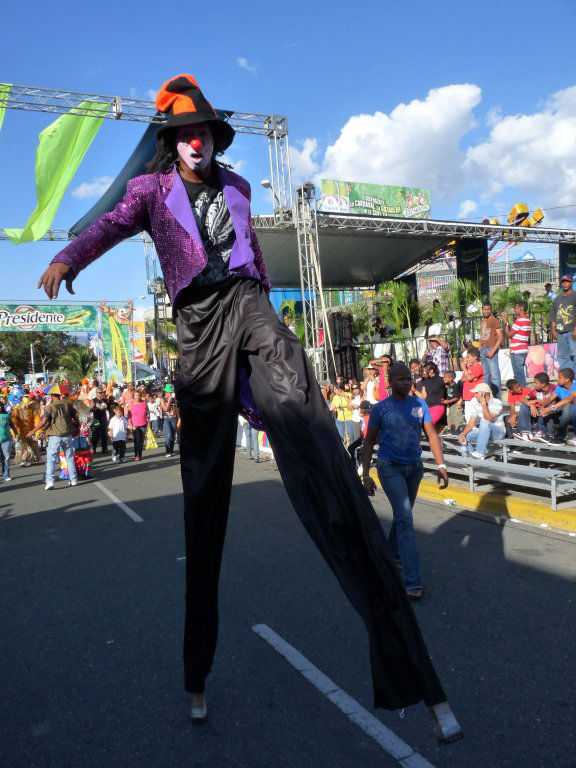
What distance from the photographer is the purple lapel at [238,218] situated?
2.49m

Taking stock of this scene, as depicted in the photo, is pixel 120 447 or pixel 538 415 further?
pixel 120 447

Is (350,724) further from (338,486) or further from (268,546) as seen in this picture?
(268,546)

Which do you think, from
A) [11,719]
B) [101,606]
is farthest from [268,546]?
[11,719]

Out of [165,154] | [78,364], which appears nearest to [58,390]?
[165,154]

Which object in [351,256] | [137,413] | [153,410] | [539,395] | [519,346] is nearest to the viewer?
[539,395]

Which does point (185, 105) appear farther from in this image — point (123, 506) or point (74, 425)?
point (74, 425)

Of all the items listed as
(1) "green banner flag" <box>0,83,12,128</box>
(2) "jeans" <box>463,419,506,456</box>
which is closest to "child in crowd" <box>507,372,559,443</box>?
(2) "jeans" <box>463,419,506,456</box>

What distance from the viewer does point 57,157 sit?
12398 millimetres

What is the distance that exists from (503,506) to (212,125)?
6.11 metres

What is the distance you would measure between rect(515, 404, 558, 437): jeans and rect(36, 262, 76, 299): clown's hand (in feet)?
25.6

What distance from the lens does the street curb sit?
675cm

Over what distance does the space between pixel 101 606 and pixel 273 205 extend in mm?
12717

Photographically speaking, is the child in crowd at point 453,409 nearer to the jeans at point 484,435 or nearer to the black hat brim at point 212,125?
the jeans at point 484,435

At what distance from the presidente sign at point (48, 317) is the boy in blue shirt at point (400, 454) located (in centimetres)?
2353
